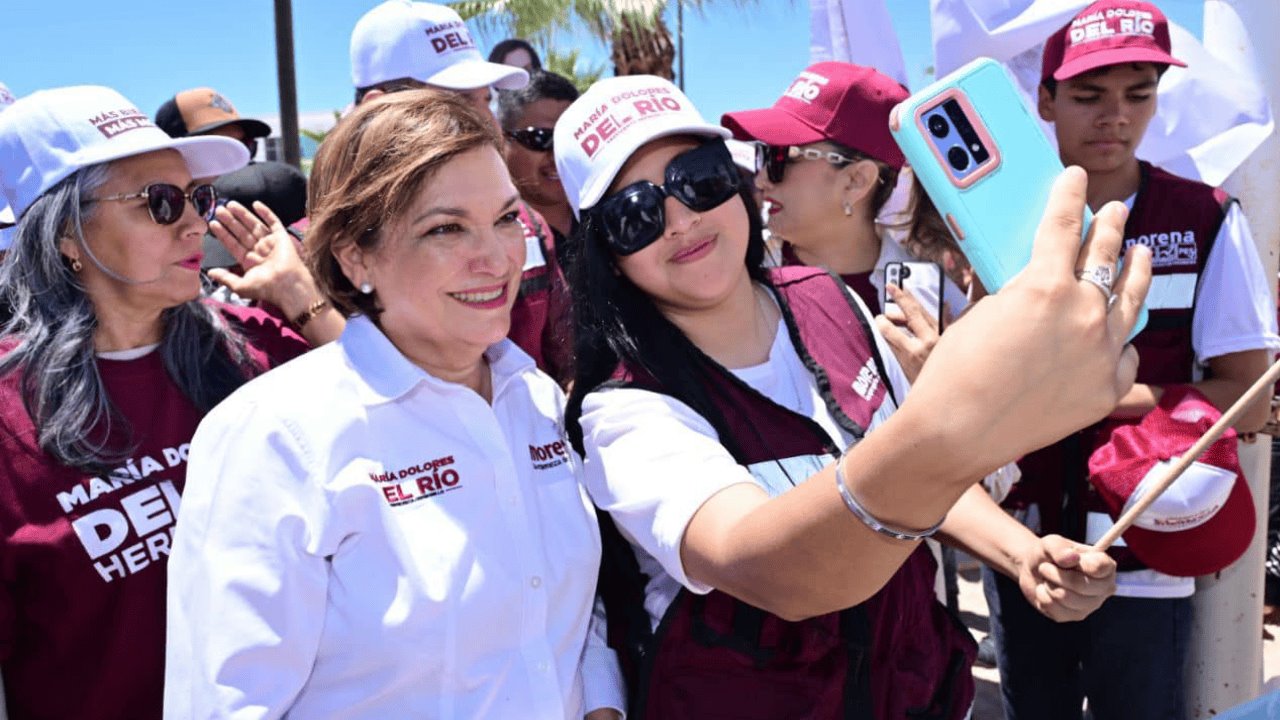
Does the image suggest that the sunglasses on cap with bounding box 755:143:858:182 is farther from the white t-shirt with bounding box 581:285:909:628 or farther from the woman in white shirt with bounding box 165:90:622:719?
the woman in white shirt with bounding box 165:90:622:719

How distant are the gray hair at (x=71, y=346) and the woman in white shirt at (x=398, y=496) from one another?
1.37 ft

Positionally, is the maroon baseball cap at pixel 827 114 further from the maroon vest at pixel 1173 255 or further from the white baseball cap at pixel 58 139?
the white baseball cap at pixel 58 139

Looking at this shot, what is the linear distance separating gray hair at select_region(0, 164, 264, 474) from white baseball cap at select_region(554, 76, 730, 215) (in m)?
0.94

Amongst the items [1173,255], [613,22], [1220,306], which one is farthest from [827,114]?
[613,22]

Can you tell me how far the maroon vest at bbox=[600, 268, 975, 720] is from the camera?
172cm

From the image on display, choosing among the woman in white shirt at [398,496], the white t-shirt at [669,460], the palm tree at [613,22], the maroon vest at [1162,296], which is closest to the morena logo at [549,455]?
the woman in white shirt at [398,496]

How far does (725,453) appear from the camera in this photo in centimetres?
156

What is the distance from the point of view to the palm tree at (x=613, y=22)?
16984 millimetres

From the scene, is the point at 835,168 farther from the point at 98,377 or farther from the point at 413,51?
the point at 98,377

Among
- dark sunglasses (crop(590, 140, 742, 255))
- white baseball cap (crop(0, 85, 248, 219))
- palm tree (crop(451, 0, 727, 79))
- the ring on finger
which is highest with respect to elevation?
the ring on finger

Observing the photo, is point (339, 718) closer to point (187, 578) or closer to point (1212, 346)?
point (187, 578)

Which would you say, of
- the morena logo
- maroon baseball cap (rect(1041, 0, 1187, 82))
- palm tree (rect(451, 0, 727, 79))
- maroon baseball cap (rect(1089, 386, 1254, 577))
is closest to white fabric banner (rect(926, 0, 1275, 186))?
maroon baseball cap (rect(1041, 0, 1187, 82))

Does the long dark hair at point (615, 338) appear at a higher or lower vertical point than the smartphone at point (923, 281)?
higher

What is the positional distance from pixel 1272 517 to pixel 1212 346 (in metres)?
2.73
